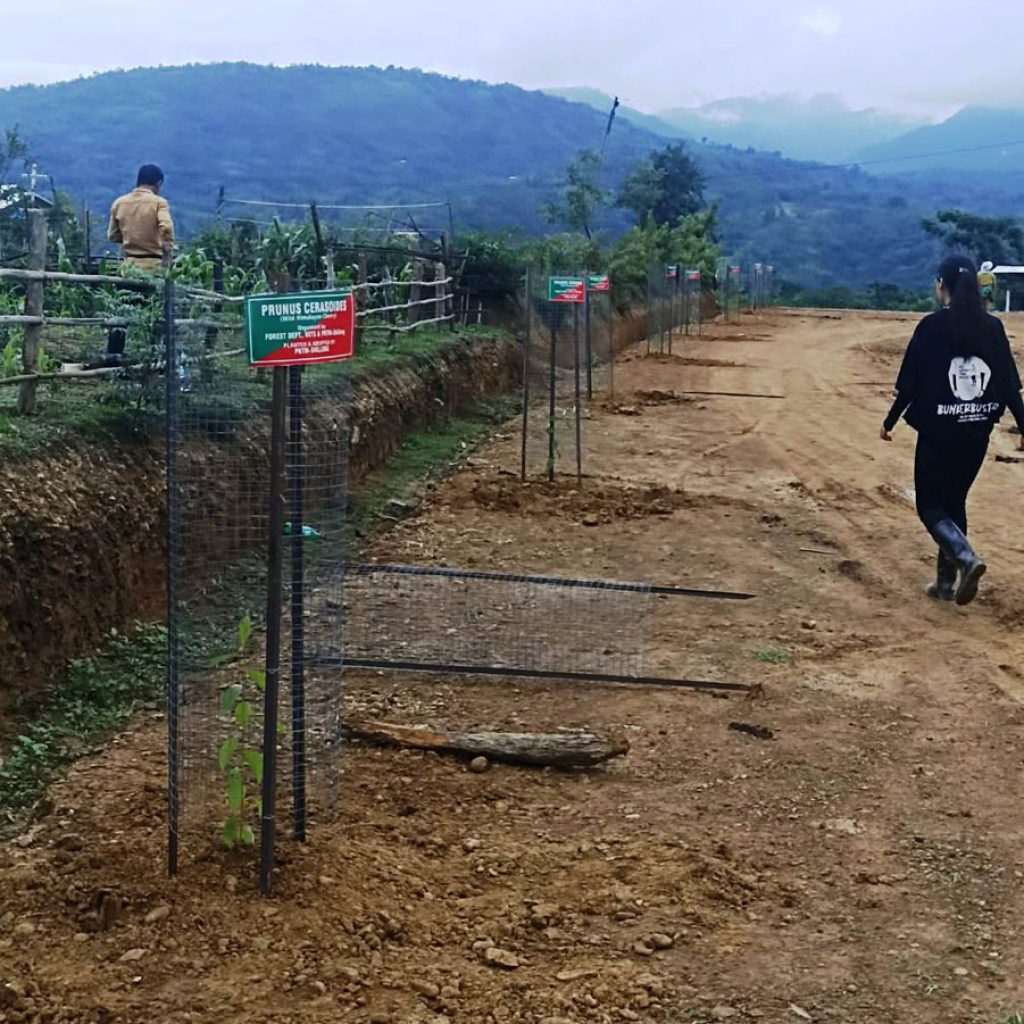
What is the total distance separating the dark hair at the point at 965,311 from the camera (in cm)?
675

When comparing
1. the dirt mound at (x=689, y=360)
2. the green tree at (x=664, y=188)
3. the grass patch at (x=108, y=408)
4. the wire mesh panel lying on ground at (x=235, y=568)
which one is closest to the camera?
the wire mesh panel lying on ground at (x=235, y=568)

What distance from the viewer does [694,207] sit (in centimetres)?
5481

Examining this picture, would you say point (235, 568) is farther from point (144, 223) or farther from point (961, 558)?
point (144, 223)

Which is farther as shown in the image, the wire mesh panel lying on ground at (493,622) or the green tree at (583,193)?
the green tree at (583,193)

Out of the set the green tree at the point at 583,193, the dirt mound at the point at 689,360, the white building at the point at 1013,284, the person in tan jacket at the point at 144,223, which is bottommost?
the dirt mound at the point at 689,360

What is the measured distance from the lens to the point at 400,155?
400 feet

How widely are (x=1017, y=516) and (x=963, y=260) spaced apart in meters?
3.07

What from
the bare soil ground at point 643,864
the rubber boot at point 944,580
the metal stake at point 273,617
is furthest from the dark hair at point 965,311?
the metal stake at point 273,617

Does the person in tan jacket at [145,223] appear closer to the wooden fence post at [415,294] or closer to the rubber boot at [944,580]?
the rubber boot at [944,580]

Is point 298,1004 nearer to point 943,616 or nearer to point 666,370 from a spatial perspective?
point 943,616

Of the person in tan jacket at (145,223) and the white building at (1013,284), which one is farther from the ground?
the white building at (1013,284)

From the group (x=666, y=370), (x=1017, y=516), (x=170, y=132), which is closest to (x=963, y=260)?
(x=1017, y=516)

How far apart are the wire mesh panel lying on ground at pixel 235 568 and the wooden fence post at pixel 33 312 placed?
2.96 feet

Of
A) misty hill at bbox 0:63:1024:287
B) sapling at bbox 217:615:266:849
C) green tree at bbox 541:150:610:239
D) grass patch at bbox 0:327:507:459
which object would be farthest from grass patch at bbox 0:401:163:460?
misty hill at bbox 0:63:1024:287
